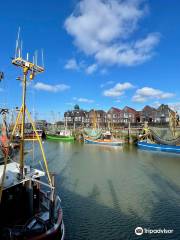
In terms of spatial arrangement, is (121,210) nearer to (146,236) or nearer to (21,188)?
(146,236)

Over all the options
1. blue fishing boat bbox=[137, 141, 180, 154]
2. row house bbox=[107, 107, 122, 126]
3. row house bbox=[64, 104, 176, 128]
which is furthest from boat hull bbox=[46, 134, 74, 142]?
row house bbox=[107, 107, 122, 126]

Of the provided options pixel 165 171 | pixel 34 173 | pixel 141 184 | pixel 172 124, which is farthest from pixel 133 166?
pixel 172 124

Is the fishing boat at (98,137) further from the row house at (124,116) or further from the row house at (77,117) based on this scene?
the row house at (77,117)

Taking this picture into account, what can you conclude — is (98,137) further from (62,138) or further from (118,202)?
(118,202)

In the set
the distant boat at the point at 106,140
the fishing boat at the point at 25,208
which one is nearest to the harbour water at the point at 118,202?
the fishing boat at the point at 25,208

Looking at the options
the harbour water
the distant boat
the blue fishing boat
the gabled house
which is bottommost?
the harbour water

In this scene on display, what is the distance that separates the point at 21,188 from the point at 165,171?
81.0ft

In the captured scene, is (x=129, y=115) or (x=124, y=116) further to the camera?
(x=124, y=116)

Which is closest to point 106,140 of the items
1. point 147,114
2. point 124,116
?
point 124,116

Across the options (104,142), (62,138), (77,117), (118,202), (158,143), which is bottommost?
(118,202)

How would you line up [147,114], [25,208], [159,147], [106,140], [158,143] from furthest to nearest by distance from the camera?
[147,114] → [106,140] → [158,143] → [159,147] → [25,208]

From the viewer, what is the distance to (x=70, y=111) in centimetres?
16700

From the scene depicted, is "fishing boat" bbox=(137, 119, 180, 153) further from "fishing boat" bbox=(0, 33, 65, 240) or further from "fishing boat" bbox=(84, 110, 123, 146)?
"fishing boat" bbox=(0, 33, 65, 240)

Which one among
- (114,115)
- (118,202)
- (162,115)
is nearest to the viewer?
(118,202)
